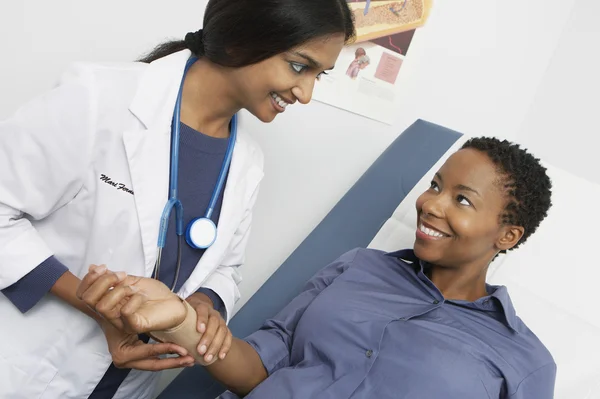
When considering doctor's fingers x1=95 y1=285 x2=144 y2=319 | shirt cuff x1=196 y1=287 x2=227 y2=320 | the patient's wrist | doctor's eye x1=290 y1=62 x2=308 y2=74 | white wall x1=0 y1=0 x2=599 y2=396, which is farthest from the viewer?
white wall x1=0 y1=0 x2=599 y2=396

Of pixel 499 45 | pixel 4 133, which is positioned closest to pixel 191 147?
pixel 4 133

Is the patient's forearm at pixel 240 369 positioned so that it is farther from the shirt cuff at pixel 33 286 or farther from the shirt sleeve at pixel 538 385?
the shirt sleeve at pixel 538 385

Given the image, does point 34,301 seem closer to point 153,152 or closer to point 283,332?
point 153,152

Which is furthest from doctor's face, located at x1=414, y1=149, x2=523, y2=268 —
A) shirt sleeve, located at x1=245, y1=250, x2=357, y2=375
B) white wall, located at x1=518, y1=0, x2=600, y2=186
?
white wall, located at x1=518, y1=0, x2=600, y2=186

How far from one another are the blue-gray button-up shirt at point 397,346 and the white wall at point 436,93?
1.85ft

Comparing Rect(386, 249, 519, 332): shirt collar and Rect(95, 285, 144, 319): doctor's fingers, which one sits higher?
Rect(386, 249, 519, 332): shirt collar

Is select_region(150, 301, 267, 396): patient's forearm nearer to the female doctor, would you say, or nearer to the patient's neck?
the female doctor

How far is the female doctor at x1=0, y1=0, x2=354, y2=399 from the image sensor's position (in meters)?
0.90

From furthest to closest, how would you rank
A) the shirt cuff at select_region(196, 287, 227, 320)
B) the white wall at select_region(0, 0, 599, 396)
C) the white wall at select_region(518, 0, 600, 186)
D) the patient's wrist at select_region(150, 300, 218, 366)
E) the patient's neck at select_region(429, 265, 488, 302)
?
1. the white wall at select_region(518, 0, 600, 186)
2. the white wall at select_region(0, 0, 599, 396)
3. the patient's neck at select_region(429, 265, 488, 302)
4. the shirt cuff at select_region(196, 287, 227, 320)
5. the patient's wrist at select_region(150, 300, 218, 366)

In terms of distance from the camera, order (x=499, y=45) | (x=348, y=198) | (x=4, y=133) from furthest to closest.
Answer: (x=499, y=45) < (x=348, y=198) < (x=4, y=133)

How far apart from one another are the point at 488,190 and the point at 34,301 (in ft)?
2.95

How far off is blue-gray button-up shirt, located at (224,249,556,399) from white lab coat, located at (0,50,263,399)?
0.87 feet

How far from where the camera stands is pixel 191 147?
1.05 m

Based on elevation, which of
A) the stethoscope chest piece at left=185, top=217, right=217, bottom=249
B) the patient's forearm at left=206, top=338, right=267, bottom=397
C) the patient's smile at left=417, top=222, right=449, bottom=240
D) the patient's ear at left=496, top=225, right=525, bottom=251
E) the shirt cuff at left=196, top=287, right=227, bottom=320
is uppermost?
the patient's ear at left=496, top=225, right=525, bottom=251
